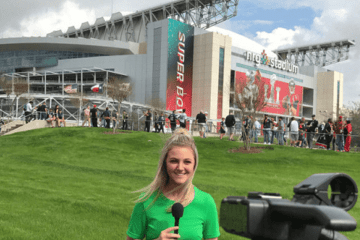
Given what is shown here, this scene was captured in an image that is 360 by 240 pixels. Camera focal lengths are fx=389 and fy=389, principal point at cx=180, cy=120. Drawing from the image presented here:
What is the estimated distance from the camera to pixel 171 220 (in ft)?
6.31

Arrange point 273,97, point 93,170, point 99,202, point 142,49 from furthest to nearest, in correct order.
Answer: point 273,97
point 142,49
point 93,170
point 99,202

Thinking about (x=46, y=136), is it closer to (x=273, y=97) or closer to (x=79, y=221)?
(x=79, y=221)

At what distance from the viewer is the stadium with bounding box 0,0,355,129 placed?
48.9 metres

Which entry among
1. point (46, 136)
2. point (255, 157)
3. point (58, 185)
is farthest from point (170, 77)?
point (58, 185)

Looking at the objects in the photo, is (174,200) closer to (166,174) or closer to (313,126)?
(166,174)

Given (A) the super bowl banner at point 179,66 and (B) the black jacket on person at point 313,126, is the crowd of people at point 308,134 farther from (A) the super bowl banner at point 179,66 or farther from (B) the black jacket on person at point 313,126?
(A) the super bowl banner at point 179,66

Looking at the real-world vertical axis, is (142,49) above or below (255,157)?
above

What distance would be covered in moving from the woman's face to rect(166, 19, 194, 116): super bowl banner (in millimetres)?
45923

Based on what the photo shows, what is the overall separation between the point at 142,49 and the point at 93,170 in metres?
46.0

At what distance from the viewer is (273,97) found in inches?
2414

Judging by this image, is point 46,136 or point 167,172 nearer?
point 167,172

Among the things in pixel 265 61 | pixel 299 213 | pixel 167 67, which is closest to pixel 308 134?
pixel 299 213

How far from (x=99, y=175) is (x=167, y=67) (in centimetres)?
3753

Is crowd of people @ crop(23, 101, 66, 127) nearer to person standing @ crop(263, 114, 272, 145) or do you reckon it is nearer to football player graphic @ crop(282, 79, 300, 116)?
person standing @ crop(263, 114, 272, 145)
